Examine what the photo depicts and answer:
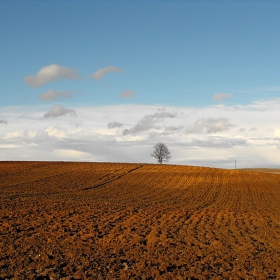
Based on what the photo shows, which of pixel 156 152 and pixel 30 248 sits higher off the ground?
pixel 156 152

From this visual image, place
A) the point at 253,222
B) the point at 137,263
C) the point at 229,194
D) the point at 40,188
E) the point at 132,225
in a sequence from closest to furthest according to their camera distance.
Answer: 1. the point at 137,263
2. the point at 132,225
3. the point at 253,222
4. the point at 40,188
5. the point at 229,194

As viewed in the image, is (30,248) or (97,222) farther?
(97,222)

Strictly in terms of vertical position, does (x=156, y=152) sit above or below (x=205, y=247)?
above

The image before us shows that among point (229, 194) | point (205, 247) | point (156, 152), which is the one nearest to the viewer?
point (205, 247)

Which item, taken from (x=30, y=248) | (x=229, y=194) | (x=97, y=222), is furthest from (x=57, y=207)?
(x=229, y=194)

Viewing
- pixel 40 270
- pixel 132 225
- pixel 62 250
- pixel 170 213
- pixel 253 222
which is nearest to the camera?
pixel 40 270

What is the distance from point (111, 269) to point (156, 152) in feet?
324

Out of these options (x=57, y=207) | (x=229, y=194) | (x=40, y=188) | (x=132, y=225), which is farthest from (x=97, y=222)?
(x=229, y=194)

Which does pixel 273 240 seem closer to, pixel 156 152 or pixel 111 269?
pixel 111 269

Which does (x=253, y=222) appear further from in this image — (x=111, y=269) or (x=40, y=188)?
(x=40, y=188)

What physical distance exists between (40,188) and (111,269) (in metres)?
27.3

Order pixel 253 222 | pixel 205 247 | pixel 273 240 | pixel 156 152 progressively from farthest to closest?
pixel 156 152, pixel 253 222, pixel 273 240, pixel 205 247

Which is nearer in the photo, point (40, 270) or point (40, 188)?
point (40, 270)

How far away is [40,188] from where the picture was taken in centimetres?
3747
